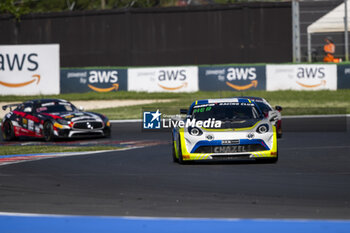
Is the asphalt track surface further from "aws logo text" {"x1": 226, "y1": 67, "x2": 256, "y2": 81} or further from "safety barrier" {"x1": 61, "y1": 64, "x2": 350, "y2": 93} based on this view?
"aws logo text" {"x1": 226, "y1": 67, "x2": 256, "y2": 81}

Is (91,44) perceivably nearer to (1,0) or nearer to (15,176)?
(1,0)

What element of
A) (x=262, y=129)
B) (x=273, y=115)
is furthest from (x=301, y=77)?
(x=262, y=129)

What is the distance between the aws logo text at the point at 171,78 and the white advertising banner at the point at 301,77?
146 inches

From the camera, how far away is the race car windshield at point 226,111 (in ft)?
44.3

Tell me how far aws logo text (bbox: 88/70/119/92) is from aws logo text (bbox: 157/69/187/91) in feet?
6.60

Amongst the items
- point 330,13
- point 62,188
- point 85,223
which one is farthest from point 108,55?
point 85,223

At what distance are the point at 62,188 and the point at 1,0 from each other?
3929 cm

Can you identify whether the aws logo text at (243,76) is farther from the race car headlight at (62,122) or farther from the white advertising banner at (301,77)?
the race car headlight at (62,122)

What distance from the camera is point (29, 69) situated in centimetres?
3228

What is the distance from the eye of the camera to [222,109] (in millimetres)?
14039

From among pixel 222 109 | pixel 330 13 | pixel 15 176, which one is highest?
pixel 330 13

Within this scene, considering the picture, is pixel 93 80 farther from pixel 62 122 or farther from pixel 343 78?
pixel 62 122

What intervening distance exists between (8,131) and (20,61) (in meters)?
12.1

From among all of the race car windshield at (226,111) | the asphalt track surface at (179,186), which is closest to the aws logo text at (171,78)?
the asphalt track surface at (179,186)
